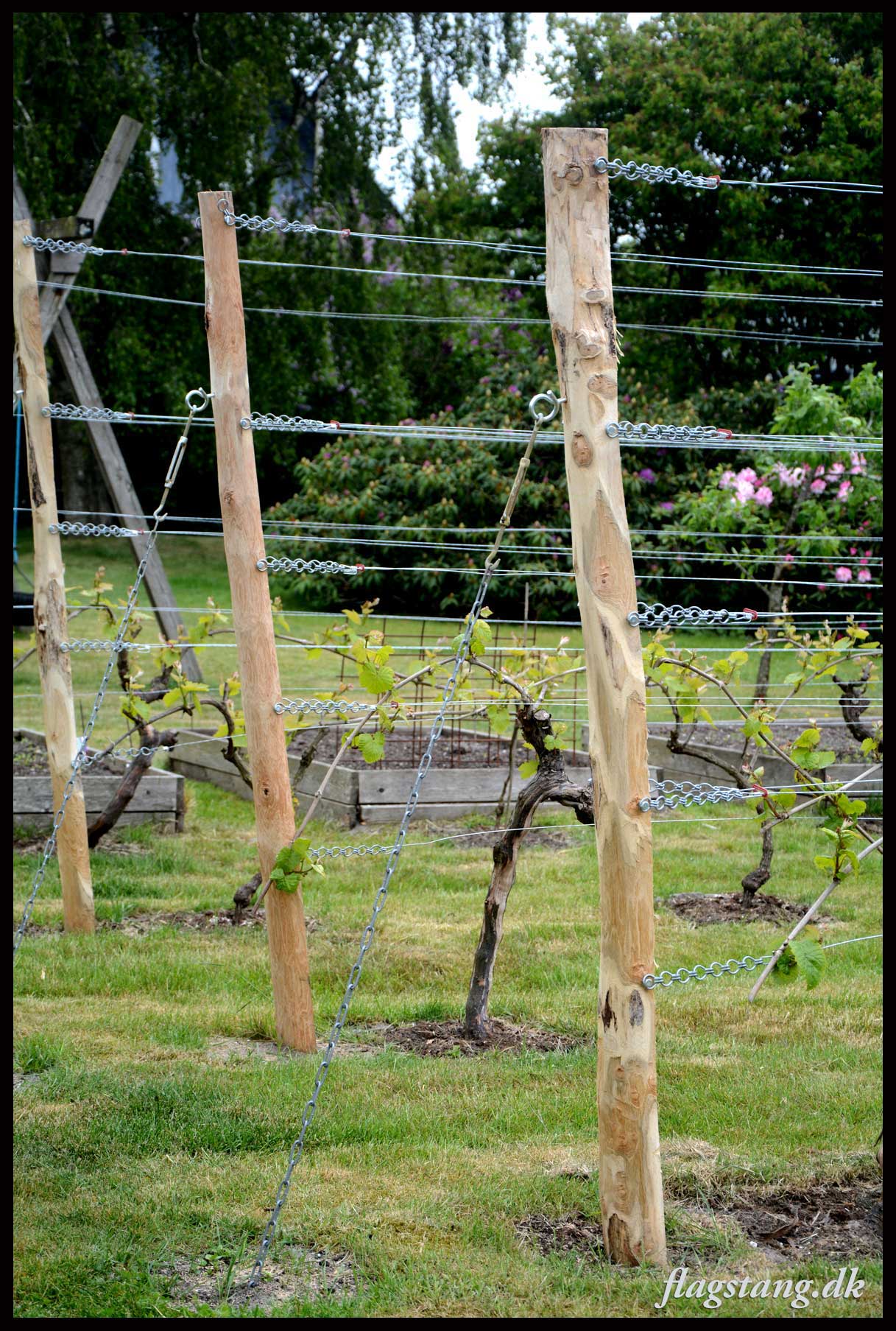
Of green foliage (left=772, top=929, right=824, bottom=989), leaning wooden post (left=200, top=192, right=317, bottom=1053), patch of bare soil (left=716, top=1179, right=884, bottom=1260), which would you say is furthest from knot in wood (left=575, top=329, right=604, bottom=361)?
patch of bare soil (left=716, top=1179, right=884, bottom=1260)

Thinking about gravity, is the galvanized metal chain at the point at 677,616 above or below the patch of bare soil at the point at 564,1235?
above

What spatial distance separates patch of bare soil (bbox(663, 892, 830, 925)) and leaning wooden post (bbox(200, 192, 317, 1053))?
2.01 metres

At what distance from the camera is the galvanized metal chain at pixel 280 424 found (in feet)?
14.2

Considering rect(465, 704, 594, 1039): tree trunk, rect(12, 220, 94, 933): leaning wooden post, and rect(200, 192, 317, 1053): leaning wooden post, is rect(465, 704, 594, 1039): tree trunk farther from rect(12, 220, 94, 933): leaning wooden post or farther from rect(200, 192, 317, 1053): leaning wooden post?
rect(12, 220, 94, 933): leaning wooden post

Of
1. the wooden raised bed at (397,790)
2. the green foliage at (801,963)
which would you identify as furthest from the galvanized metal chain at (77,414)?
the green foliage at (801,963)

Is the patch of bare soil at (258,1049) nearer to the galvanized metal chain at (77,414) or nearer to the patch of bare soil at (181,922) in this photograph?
the patch of bare soil at (181,922)

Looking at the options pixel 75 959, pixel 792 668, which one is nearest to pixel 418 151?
pixel 792 668

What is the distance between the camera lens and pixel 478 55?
19078 millimetres

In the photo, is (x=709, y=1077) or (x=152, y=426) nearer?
(x=709, y=1077)

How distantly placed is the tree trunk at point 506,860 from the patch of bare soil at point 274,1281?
1469 mm

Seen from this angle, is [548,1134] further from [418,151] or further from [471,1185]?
[418,151]

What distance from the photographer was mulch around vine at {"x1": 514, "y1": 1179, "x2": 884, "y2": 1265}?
9.78 ft

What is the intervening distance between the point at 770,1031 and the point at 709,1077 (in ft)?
1.77

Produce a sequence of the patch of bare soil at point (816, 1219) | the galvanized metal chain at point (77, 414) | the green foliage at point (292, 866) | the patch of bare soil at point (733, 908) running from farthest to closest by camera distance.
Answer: the patch of bare soil at point (733, 908)
the galvanized metal chain at point (77, 414)
the green foliage at point (292, 866)
the patch of bare soil at point (816, 1219)
